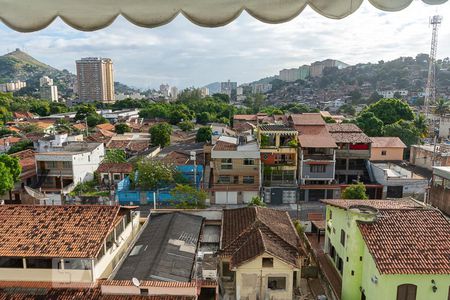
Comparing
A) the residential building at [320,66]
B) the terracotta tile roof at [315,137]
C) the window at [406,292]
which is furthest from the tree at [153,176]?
the residential building at [320,66]

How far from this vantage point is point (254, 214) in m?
12.4

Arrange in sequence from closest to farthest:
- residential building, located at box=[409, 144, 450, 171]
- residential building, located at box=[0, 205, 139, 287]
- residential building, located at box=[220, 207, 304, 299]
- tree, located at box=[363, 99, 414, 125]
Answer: residential building, located at box=[0, 205, 139, 287] → residential building, located at box=[220, 207, 304, 299] → residential building, located at box=[409, 144, 450, 171] → tree, located at box=[363, 99, 414, 125]

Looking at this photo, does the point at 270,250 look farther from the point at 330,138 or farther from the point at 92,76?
the point at 92,76

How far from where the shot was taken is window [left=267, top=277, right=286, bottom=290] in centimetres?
1020

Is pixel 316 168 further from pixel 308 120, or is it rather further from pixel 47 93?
pixel 47 93

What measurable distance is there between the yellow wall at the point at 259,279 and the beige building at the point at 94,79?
83135 mm

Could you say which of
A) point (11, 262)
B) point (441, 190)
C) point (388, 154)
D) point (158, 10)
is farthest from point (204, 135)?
point (158, 10)

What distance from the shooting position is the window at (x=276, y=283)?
10.2 m

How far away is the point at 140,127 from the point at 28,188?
69.8ft

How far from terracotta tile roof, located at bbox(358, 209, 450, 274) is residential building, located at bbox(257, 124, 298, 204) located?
10.8 m

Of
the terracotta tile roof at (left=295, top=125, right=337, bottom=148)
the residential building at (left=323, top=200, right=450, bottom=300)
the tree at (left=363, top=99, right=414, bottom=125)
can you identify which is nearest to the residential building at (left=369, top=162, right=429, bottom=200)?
the terracotta tile roof at (left=295, top=125, right=337, bottom=148)

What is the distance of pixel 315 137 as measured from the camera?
21500 millimetres

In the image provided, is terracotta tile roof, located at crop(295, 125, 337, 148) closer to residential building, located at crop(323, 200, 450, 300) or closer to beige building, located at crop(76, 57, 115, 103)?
residential building, located at crop(323, 200, 450, 300)

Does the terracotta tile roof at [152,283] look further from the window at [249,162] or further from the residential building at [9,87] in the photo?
the residential building at [9,87]
